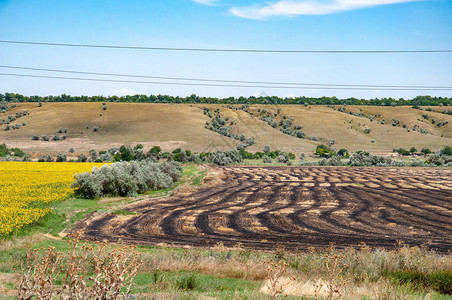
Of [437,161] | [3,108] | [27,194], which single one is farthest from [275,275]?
[3,108]

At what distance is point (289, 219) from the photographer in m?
27.1

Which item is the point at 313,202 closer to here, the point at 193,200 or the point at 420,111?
the point at 193,200

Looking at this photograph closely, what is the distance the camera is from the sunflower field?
72.0ft

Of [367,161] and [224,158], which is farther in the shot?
[367,161]

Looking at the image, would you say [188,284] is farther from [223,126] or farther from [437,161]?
[223,126]

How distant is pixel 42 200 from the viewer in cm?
2809

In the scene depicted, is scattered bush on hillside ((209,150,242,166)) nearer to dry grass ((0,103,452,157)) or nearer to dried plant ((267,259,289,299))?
dry grass ((0,103,452,157))

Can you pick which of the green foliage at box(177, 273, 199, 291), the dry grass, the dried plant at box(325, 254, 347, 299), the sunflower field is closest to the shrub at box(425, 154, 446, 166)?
the dry grass

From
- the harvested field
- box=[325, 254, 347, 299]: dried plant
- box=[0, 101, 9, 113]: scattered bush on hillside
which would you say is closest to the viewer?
box=[325, 254, 347, 299]: dried plant

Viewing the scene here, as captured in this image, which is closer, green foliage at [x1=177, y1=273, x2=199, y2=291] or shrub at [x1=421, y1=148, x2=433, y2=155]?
green foliage at [x1=177, y1=273, x2=199, y2=291]

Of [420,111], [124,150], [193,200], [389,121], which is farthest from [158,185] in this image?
[420,111]

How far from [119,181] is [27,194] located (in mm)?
8074

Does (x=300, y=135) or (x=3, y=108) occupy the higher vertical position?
(x=3, y=108)

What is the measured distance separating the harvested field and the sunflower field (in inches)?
140
